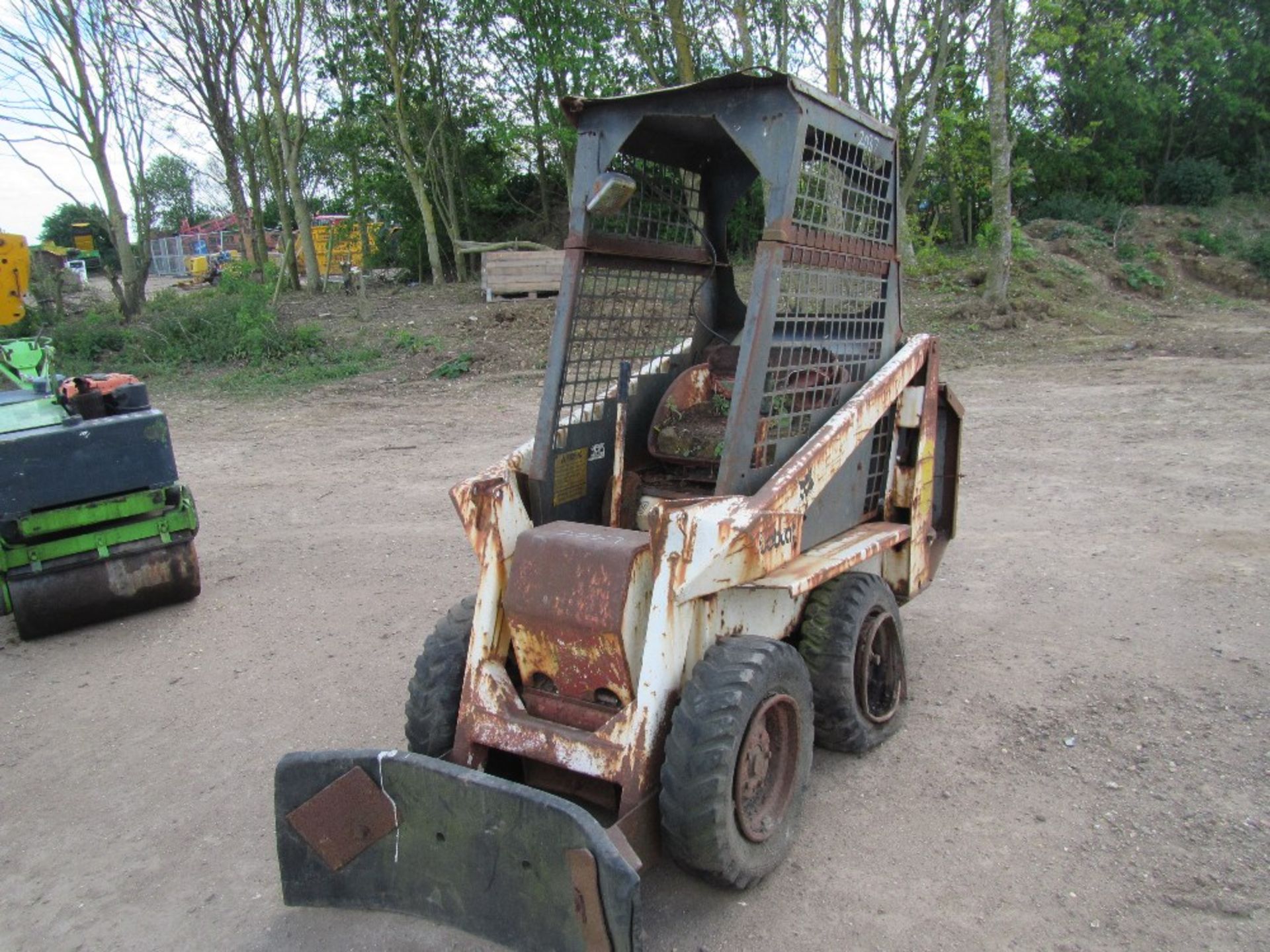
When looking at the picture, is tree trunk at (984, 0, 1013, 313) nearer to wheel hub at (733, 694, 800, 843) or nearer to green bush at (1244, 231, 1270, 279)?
green bush at (1244, 231, 1270, 279)

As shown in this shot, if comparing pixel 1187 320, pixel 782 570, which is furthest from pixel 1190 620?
pixel 1187 320

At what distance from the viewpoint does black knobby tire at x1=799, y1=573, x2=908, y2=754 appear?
12.3 ft

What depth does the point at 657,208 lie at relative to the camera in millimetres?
4262

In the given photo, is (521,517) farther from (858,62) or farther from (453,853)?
(858,62)

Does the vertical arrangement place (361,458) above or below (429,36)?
below

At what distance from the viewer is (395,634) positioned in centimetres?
538

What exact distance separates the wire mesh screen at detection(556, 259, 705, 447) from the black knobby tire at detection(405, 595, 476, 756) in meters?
0.87

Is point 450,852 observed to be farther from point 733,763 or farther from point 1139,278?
point 1139,278

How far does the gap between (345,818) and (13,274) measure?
647 centimetres

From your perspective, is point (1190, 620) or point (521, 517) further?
point (1190, 620)

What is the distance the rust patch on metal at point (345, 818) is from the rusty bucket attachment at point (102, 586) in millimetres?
3319

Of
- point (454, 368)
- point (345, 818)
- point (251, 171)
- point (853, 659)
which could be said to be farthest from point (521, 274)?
point (345, 818)

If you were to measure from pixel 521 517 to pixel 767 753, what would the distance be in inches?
46.4

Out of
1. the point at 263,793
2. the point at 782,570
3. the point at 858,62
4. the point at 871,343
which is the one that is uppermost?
the point at 858,62
